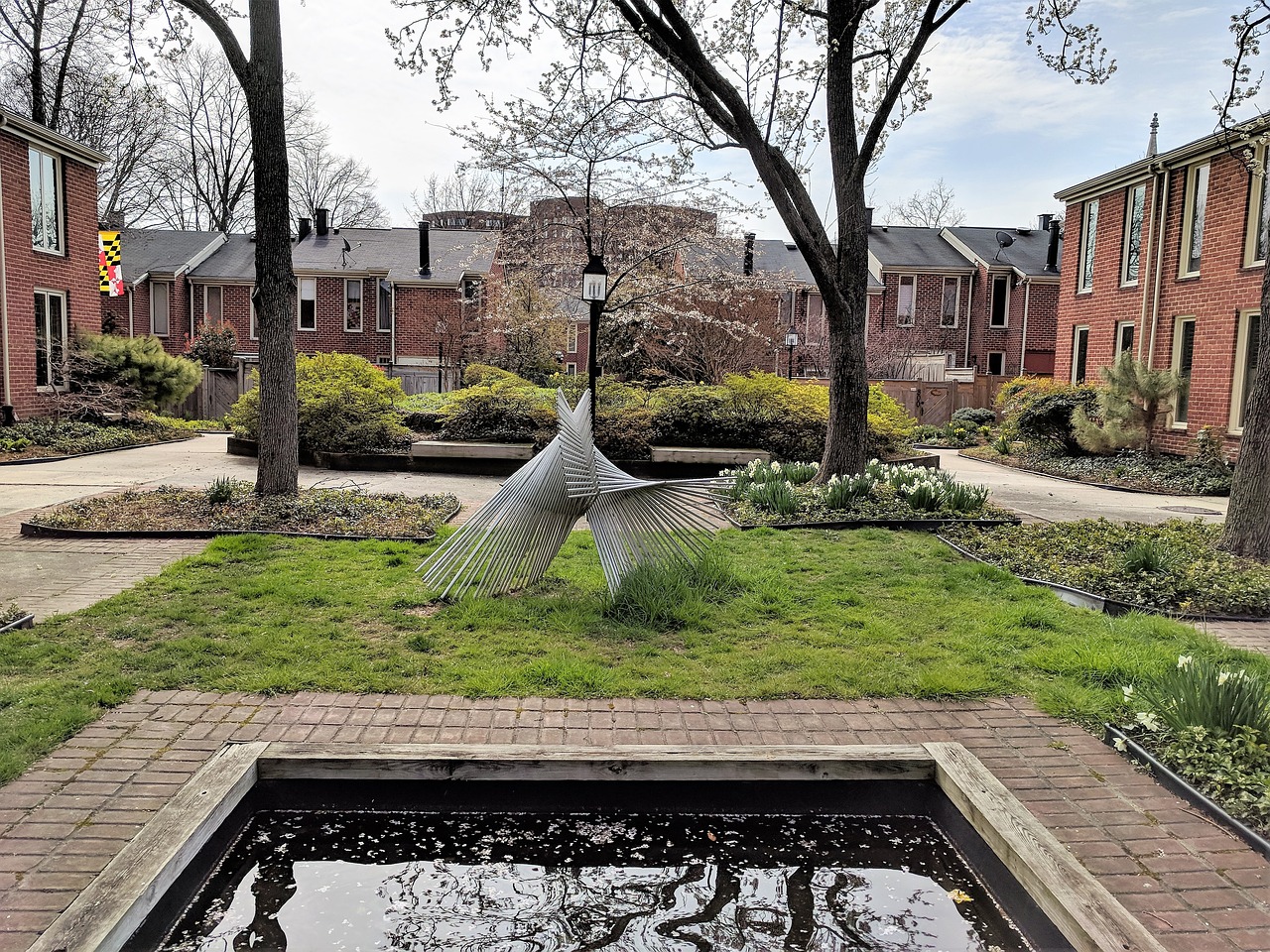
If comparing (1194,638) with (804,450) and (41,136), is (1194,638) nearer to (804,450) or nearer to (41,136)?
(804,450)

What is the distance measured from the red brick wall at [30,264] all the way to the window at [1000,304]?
29.9 metres

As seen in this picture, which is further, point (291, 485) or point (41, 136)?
point (41, 136)

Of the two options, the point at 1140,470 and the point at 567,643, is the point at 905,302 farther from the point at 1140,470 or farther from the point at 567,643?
the point at 567,643

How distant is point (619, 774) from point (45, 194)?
68.7 ft

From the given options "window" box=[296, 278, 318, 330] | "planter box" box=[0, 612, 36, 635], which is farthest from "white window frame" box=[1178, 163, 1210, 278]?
"window" box=[296, 278, 318, 330]

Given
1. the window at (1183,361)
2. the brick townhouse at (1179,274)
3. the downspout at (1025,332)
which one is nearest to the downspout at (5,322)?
the brick townhouse at (1179,274)

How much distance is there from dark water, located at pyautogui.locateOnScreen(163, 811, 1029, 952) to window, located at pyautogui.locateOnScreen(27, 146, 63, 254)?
64.8 ft

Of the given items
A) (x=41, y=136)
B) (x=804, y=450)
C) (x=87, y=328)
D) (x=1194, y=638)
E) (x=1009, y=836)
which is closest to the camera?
(x=1009, y=836)

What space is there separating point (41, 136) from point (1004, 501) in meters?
19.5

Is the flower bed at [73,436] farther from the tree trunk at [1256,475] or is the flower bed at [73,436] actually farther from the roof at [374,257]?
the tree trunk at [1256,475]

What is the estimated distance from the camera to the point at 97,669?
476cm

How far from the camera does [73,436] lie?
1673 cm

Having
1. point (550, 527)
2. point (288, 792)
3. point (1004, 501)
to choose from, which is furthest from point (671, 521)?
point (1004, 501)

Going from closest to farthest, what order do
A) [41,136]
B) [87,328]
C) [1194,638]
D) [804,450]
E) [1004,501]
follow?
[1194,638] < [1004,501] < [804,450] < [41,136] < [87,328]
